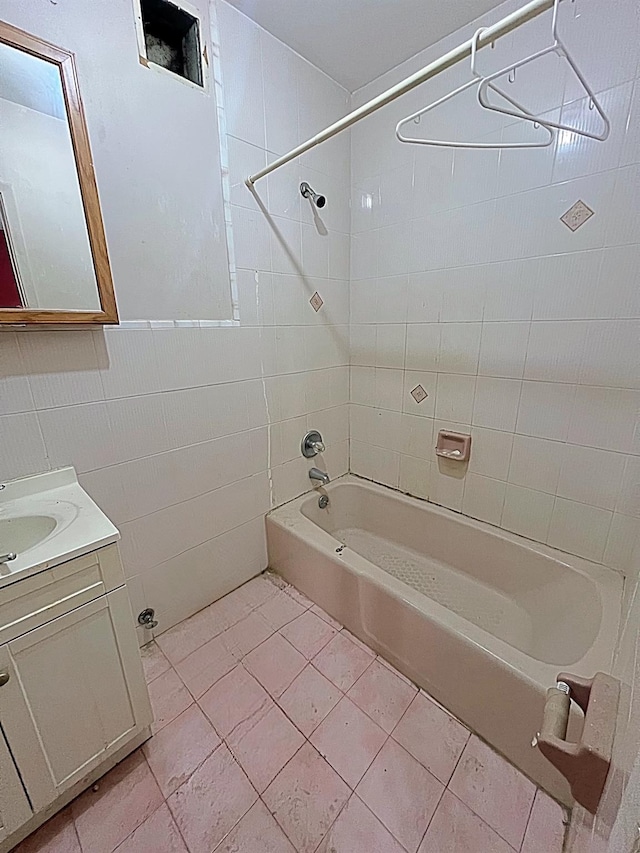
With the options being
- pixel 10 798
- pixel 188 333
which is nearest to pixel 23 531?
pixel 10 798

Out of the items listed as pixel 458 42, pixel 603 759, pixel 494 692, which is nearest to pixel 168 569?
pixel 494 692


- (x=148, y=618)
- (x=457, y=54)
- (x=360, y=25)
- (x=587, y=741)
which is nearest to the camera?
(x=587, y=741)

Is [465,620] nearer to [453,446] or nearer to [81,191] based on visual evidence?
[453,446]

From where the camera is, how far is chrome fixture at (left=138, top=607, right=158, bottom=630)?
1505mm

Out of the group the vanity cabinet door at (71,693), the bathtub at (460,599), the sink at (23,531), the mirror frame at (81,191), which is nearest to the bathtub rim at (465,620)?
the bathtub at (460,599)

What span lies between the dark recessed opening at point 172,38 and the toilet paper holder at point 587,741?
6.78 feet

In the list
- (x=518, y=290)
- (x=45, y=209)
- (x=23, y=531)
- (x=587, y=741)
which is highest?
(x=45, y=209)

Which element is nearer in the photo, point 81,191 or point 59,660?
point 59,660

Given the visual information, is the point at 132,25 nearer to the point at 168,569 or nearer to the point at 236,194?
the point at 236,194

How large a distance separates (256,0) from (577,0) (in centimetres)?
106

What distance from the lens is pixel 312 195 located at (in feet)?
5.59

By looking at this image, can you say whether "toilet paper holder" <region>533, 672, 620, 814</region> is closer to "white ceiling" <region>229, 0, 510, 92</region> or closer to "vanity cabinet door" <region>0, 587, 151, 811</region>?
"vanity cabinet door" <region>0, 587, 151, 811</region>

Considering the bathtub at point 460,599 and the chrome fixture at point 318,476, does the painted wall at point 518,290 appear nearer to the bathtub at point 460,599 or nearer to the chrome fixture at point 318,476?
the bathtub at point 460,599

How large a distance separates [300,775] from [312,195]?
2.23 metres
